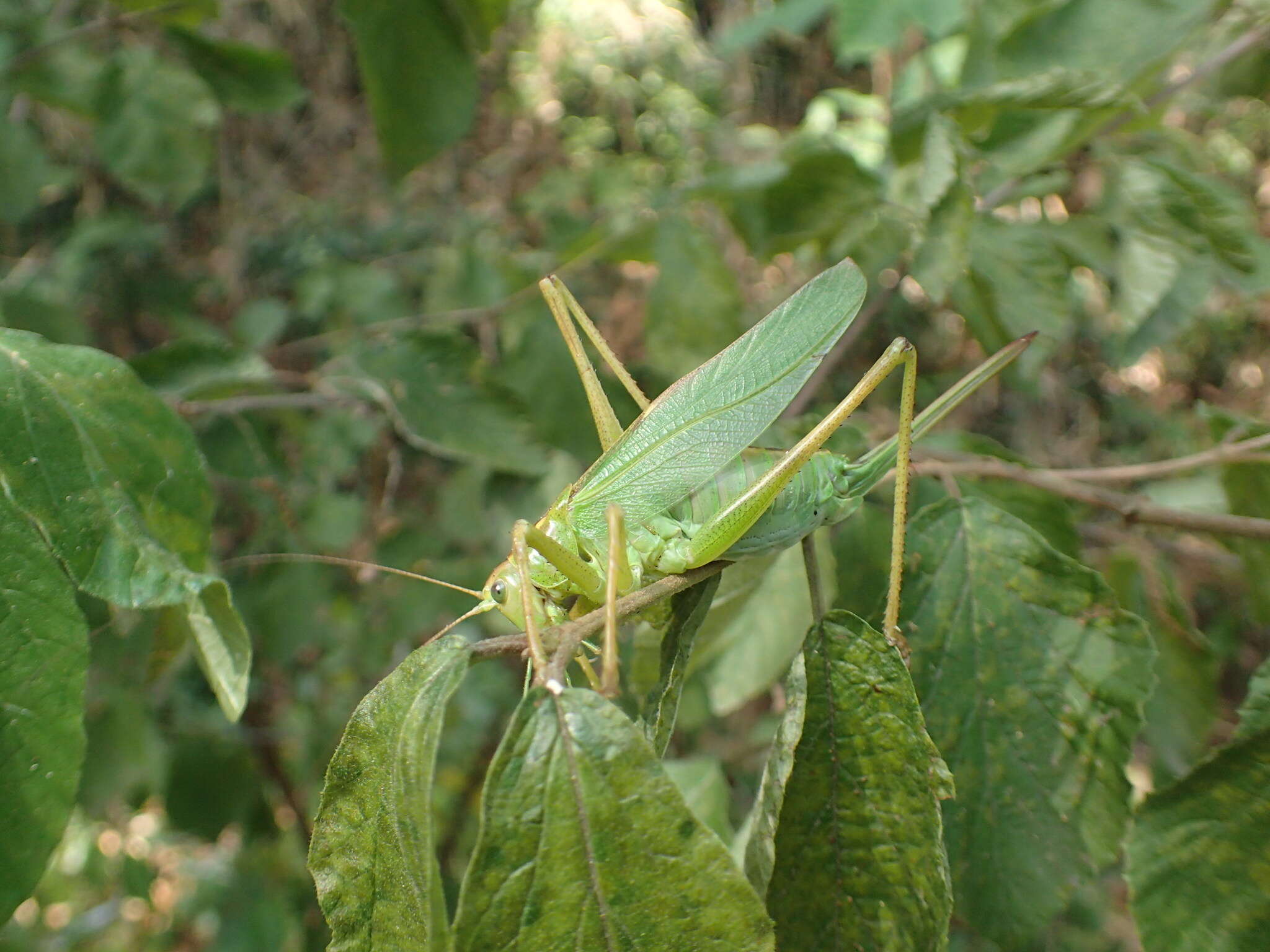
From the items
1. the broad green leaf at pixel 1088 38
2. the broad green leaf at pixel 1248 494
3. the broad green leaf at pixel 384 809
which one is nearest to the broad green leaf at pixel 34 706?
the broad green leaf at pixel 384 809

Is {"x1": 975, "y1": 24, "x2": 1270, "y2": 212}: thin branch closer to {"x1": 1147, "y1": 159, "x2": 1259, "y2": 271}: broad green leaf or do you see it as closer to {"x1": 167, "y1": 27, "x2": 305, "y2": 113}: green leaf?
{"x1": 1147, "y1": 159, "x2": 1259, "y2": 271}: broad green leaf

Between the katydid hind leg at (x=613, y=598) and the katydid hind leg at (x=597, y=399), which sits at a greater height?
the katydid hind leg at (x=613, y=598)

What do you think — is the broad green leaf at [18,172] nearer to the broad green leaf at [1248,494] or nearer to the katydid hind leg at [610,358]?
the katydid hind leg at [610,358]

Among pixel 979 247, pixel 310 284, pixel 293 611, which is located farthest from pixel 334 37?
pixel 979 247

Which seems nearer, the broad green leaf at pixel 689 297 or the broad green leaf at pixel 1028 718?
the broad green leaf at pixel 1028 718

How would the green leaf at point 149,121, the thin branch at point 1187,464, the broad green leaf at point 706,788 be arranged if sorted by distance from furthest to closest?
the green leaf at point 149,121, the broad green leaf at point 706,788, the thin branch at point 1187,464

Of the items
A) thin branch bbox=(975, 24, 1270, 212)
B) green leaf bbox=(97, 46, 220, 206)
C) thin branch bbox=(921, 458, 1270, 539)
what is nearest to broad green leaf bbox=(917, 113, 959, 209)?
thin branch bbox=(975, 24, 1270, 212)

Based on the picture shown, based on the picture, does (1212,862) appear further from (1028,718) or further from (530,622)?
(530,622)

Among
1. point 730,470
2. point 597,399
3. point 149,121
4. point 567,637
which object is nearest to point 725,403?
point 730,470
